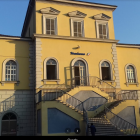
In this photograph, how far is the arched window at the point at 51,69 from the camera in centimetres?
2119

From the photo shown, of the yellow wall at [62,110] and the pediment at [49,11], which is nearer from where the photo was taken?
the yellow wall at [62,110]

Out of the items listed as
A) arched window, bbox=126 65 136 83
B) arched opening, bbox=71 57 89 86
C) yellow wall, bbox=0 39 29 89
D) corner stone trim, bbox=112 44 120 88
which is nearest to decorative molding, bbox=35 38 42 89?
yellow wall, bbox=0 39 29 89

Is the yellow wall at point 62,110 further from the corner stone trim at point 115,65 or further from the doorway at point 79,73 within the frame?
the corner stone trim at point 115,65

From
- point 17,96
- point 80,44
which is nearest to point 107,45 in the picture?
point 80,44

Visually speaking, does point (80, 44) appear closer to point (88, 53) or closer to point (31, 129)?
point (88, 53)

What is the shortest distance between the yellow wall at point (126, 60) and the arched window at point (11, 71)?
433 inches

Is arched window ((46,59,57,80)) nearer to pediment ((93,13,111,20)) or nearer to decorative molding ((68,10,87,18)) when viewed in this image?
decorative molding ((68,10,87,18))

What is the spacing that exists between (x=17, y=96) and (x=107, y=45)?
1056cm

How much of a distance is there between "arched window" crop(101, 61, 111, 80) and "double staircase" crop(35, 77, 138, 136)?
1.15 meters

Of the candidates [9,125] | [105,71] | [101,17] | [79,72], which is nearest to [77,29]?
[101,17]

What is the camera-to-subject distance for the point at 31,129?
19.7 metres

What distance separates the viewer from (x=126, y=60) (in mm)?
24516

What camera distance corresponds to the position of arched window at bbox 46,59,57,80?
834 inches

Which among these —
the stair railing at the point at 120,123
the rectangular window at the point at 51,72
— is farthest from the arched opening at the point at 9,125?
the stair railing at the point at 120,123
